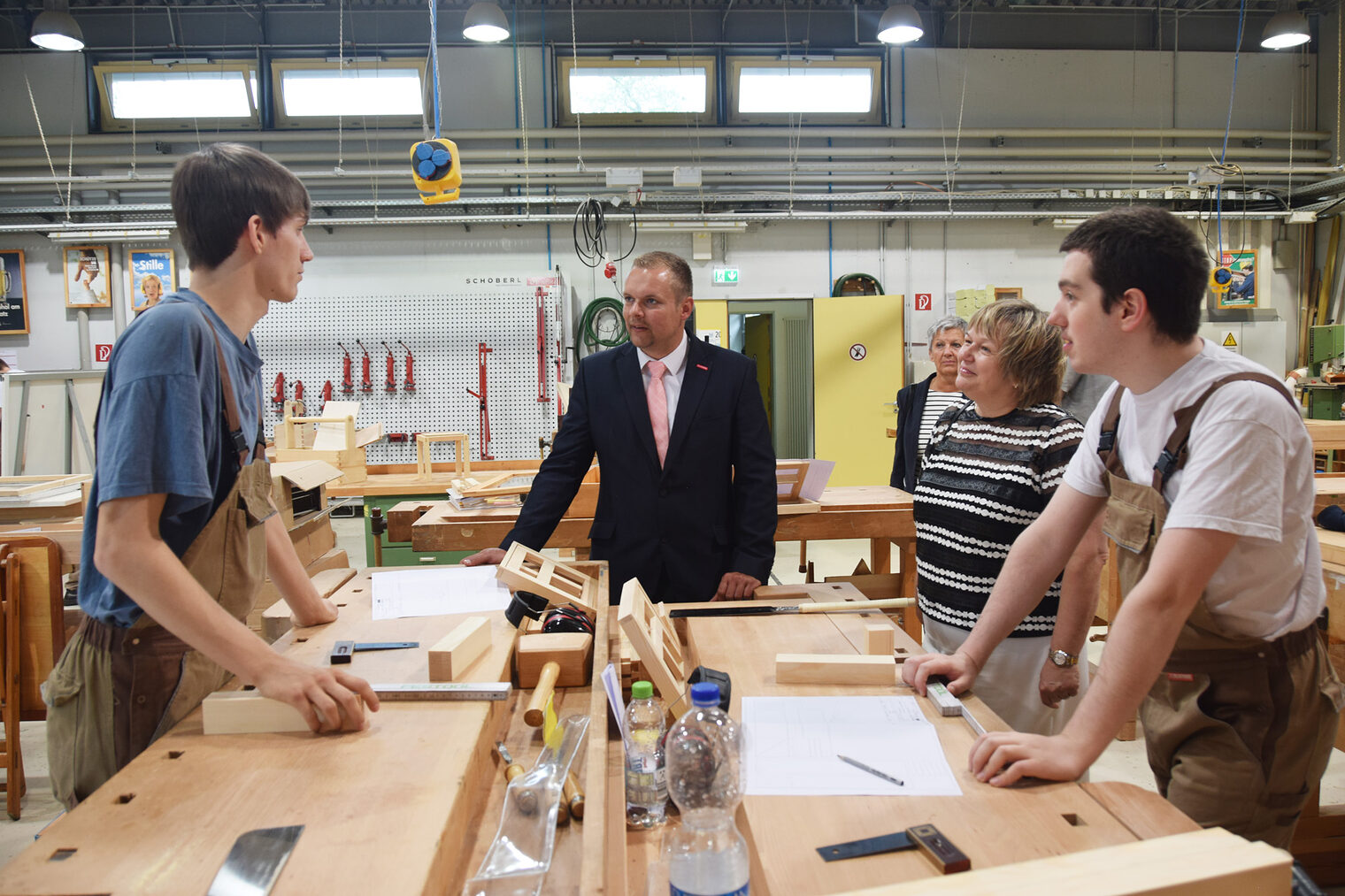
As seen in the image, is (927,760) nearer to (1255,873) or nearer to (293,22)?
(1255,873)

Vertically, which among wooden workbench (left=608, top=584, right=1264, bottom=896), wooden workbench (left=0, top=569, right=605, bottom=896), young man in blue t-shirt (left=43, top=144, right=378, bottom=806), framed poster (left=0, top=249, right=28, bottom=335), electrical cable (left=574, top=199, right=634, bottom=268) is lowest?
wooden workbench (left=608, top=584, right=1264, bottom=896)

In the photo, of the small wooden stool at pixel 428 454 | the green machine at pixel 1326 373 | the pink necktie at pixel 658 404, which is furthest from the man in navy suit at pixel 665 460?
the green machine at pixel 1326 373

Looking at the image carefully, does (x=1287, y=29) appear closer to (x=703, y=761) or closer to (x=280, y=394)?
(x=703, y=761)

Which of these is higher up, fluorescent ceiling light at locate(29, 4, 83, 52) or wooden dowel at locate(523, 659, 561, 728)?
fluorescent ceiling light at locate(29, 4, 83, 52)

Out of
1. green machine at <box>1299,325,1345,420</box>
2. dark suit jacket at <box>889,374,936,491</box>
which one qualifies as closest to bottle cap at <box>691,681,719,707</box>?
dark suit jacket at <box>889,374,936,491</box>

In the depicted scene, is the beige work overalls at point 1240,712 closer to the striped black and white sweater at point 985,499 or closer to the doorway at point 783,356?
the striped black and white sweater at point 985,499

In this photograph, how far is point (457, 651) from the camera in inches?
50.1

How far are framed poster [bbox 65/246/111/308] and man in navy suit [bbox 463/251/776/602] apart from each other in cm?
636

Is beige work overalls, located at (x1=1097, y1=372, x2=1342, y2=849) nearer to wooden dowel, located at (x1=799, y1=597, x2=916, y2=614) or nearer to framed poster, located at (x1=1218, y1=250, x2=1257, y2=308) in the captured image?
wooden dowel, located at (x1=799, y1=597, x2=916, y2=614)

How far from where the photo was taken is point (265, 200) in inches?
47.5

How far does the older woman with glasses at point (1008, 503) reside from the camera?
1715mm

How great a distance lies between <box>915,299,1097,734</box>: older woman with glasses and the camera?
171 centimetres

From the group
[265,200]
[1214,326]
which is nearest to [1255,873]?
[265,200]

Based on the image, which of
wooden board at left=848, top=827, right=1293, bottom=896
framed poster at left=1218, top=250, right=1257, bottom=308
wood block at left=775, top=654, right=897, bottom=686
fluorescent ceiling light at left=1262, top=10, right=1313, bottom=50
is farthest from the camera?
framed poster at left=1218, top=250, right=1257, bottom=308
